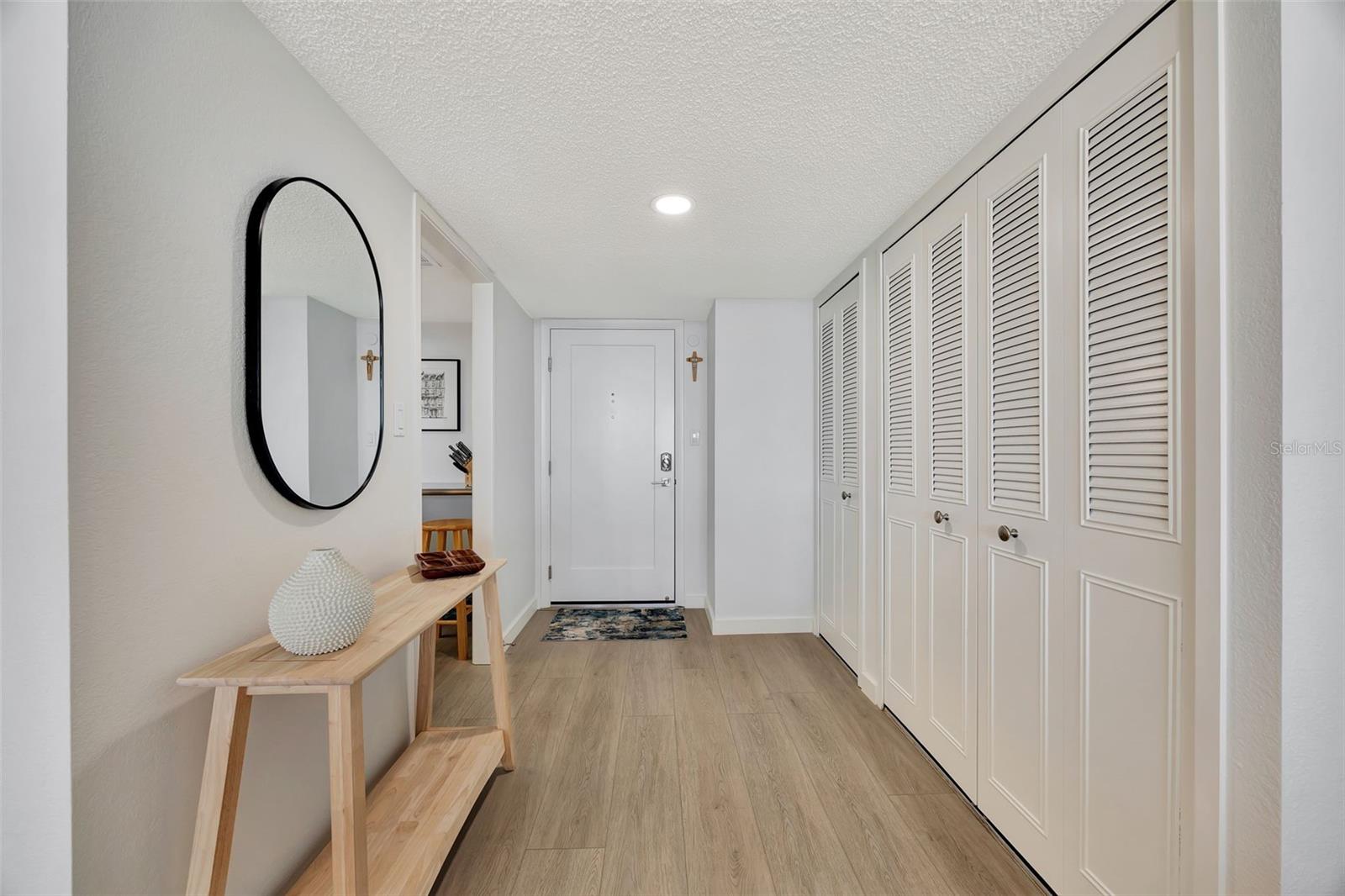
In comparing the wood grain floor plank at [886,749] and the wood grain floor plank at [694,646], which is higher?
the wood grain floor plank at [886,749]

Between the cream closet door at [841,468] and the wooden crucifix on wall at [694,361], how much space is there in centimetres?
97

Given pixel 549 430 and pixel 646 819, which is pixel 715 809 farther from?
pixel 549 430

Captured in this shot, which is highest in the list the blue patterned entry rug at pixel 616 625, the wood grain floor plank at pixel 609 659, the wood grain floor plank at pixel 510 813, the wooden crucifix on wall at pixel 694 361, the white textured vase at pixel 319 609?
the wooden crucifix on wall at pixel 694 361

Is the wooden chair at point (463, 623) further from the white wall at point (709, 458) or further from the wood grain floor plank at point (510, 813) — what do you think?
the white wall at point (709, 458)

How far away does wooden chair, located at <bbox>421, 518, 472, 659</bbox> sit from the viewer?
3229 mm

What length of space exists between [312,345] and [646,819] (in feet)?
5.61

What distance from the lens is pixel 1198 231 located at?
1044 millimetres

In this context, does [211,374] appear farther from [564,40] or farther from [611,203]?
[611,203]

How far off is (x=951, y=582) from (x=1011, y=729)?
47cm

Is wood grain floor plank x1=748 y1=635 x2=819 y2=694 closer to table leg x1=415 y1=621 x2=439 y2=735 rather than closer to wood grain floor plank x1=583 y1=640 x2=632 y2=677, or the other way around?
wood grain floor plank x1=583 y1=640 x2=632 y2=677

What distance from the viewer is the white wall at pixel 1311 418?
915 millimetres

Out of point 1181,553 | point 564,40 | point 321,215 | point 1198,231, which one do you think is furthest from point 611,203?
point 1181,553

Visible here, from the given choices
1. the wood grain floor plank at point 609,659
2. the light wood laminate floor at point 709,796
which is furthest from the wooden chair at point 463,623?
the wood grain floor plank at point 609,659

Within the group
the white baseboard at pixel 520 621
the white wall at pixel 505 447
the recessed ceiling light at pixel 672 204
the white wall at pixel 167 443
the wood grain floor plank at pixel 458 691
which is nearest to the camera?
the white wall at pixel 167 443
